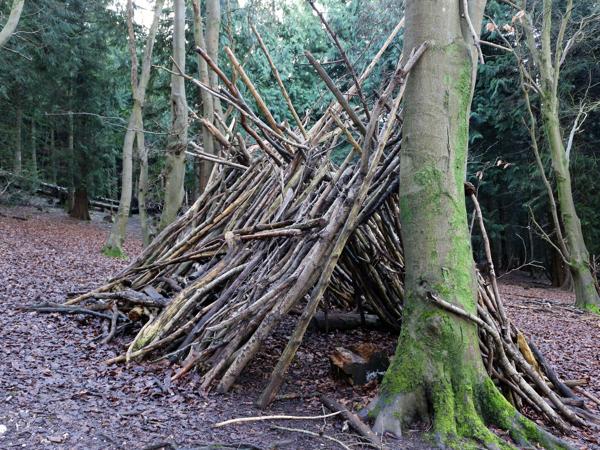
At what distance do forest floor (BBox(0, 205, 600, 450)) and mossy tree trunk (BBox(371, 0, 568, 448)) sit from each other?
0.29 metres

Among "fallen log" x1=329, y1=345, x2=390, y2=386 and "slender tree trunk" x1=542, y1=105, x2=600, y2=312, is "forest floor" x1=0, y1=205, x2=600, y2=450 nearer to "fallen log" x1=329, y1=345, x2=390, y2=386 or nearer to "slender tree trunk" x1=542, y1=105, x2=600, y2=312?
"fallen log" x1=329, y1=345, x2=390, y2=386

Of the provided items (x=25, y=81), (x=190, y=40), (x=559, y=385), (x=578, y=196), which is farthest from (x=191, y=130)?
(x=559, y=385)

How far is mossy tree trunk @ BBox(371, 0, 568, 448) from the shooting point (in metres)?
2.83

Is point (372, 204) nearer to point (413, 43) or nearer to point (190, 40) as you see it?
point (413, 43)

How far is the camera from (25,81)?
14078mm

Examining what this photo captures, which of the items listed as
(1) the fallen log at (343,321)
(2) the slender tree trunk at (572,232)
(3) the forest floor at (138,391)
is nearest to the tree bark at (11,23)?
(3) the forest floor at (138,391)

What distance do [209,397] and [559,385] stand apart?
2613 millimetres

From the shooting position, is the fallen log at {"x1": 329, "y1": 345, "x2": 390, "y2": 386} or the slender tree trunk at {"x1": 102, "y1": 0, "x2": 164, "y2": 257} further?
the slender tree trunk at {"x1": 102, "y1": 0, "x2": 164, "y2": 257}

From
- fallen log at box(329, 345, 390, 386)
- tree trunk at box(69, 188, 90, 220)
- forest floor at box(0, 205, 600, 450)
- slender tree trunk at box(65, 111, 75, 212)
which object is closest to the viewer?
forest floor at box(0, 205, 600, 450)

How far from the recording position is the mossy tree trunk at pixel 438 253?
9.29ft

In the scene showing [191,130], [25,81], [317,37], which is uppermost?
[317,37]

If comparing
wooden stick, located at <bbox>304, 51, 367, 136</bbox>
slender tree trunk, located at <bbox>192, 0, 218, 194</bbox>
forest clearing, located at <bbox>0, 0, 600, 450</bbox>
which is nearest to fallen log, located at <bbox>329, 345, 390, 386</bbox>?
forest clearing, located at <bbox>0, 0, 600, 450</bbox>

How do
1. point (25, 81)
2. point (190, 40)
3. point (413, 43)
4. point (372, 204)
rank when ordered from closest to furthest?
1. point (413, 43)
2. point (372, 204)
3. point (190, 40)
4. point (25, 81)

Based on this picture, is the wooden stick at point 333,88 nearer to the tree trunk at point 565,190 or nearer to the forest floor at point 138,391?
the forest floor at point 138,391
